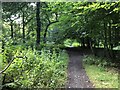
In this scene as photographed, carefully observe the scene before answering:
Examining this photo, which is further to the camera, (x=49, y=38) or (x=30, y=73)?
(x=49, y=38)

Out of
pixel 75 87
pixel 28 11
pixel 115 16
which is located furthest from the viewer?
pixel 28 11

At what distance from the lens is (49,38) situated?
1427 cm

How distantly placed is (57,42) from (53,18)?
6.21 ft

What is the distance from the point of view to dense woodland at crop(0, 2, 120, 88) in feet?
12.3

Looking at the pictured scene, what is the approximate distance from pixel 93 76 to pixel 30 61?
237 cm

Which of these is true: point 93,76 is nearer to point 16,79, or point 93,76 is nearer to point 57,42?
point 16,79

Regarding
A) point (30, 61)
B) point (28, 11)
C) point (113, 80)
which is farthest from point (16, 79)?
point (28, 11)

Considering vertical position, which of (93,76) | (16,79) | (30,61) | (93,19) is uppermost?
(93,19)

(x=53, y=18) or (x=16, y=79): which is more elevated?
(x=53, y=18)

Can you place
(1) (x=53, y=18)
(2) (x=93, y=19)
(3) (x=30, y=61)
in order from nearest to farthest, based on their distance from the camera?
(3) (x=30, y=61) < (2) (x=93, y=19) < (1) (x=53, y=18)

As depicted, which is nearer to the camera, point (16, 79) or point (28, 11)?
point (16, 79)

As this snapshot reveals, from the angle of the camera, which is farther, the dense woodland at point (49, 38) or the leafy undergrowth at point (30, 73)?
the dense woodland at point (49, 38)

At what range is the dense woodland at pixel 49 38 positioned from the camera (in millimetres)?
3748

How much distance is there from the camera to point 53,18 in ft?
49.1
